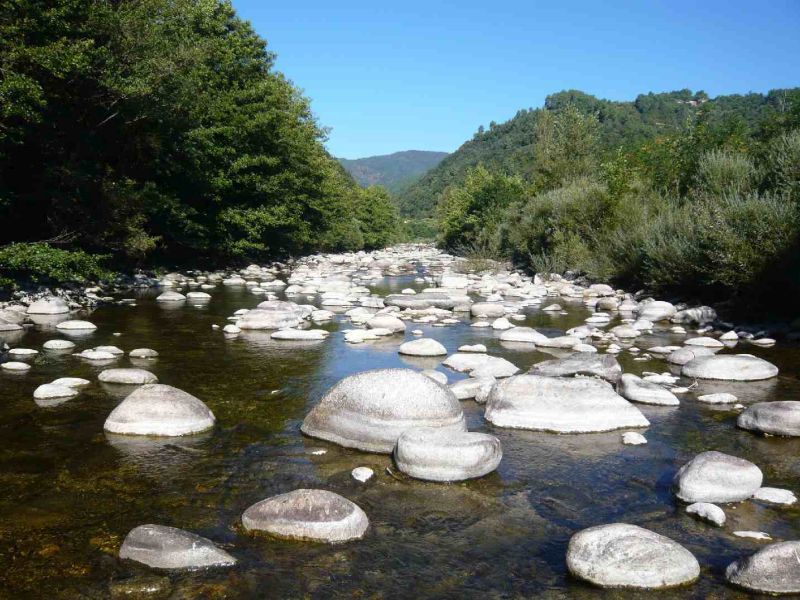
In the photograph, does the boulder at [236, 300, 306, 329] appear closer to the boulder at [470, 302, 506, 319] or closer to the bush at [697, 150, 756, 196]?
the boulder at [470, 302, 506, 319]

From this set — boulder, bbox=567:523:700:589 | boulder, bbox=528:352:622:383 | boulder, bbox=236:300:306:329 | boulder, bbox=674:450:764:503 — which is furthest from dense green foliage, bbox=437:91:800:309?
boulder, bbox=567:523:700:589

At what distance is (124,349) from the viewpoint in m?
11.5

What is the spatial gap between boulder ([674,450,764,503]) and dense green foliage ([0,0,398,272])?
13.9 meters

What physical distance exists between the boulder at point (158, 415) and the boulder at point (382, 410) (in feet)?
4.08

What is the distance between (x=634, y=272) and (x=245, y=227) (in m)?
16.1

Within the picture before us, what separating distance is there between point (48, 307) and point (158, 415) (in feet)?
32.8

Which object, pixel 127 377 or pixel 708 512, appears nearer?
pixel 708 512

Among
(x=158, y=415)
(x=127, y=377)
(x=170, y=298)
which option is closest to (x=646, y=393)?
(x=158, y=415)

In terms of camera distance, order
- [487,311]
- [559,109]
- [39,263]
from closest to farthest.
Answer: [39,263]
[487,311]
[559,109]

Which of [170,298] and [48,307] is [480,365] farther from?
[170,298]

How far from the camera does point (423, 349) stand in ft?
37.2

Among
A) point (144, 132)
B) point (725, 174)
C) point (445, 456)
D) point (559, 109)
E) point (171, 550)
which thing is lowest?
point (171, 550)

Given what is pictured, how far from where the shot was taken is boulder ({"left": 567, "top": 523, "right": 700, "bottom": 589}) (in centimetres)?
423

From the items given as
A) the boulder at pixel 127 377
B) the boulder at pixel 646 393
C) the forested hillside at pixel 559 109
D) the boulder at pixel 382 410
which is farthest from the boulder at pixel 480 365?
the forested hillside at pixel 559 109
